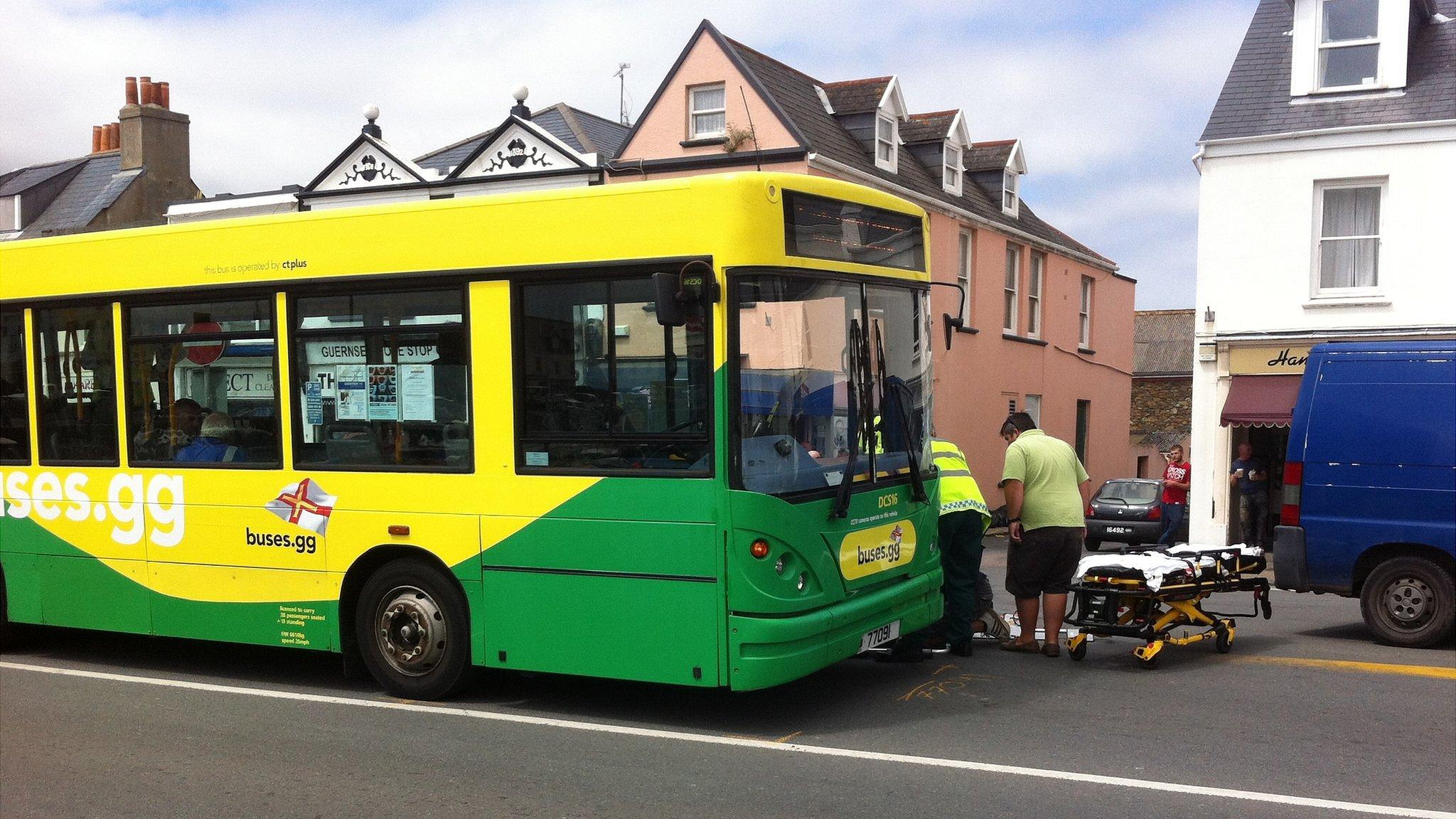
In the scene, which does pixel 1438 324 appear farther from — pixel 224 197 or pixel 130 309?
pixel 224 197

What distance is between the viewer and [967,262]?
2667cm

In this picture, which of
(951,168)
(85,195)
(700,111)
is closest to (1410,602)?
(700,111)

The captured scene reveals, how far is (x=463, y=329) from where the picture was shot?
25.0 ft

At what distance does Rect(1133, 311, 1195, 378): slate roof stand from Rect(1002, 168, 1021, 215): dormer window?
1972cm

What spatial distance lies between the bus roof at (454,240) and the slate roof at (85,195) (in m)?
27.5

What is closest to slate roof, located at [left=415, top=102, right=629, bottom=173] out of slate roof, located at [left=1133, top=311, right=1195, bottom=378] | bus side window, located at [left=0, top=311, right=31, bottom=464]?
bus side window, located at [left=0, top=311, right=31, bottom=464]

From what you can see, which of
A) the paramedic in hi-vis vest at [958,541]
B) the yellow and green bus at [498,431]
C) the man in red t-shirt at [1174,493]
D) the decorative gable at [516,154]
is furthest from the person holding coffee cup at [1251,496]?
the yellow and green bus at [498,431]

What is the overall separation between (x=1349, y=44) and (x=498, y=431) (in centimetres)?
1744

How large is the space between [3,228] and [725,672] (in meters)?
36.9

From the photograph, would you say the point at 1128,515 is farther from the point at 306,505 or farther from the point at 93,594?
the point at 93,594

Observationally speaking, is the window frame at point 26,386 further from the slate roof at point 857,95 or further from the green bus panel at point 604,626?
the slate roof at point 857,95

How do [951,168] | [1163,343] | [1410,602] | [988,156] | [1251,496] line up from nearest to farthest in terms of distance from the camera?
[1410,602], [1251,496], [951,168], [988,156], [1163,343]

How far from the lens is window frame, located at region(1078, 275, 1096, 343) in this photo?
32656 millimetres

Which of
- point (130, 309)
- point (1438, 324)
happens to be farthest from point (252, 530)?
point (1438, 324)
